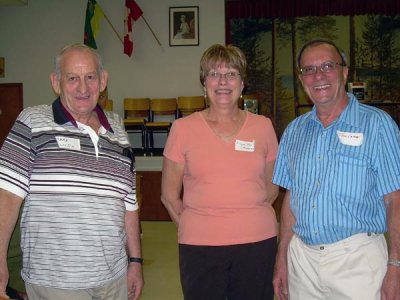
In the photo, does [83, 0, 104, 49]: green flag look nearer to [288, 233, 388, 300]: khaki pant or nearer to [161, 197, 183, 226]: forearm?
[161, 197, 183, 226]: forearm

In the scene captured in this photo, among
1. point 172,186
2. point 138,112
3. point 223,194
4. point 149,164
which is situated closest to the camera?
point 223,194

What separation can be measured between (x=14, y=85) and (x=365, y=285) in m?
9.22

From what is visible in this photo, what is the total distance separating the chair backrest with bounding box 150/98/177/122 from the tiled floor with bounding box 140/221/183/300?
306 cm

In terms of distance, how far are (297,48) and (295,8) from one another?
784 mm

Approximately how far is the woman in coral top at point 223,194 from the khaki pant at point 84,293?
1.22 feet

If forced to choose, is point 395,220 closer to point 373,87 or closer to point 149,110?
point 149,110

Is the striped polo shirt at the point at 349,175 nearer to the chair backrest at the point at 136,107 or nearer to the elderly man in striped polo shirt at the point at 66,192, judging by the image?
the elderly man in striped polo shirt at the point at 66,192

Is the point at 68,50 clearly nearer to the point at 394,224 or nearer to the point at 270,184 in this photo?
the point at 270,184

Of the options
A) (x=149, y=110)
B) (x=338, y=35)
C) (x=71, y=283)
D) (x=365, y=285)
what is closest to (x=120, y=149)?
(x=71, y=283)

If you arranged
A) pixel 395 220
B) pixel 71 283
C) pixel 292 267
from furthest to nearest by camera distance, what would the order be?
pixel 292 267 → pixel 395 220 → pixel 71 283

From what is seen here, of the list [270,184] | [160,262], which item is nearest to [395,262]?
[270,184]

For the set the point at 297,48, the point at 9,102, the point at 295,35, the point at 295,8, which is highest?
the point at 295,8

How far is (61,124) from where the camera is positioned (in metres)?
1.63

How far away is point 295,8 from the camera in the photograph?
360 inches
